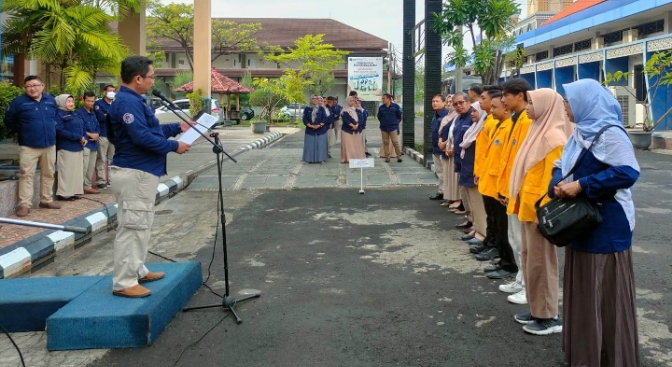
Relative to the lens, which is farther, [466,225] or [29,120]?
[29,120]

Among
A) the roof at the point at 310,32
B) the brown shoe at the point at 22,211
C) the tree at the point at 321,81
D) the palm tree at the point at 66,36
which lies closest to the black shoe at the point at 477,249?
the brown shoe at the point at 22,211

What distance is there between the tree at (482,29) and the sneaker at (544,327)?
6487 millimetres

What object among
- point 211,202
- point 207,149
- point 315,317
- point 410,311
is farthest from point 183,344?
point 207,149

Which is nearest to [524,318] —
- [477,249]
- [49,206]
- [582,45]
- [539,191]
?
[539,191]

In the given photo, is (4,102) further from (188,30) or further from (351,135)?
(188,30)

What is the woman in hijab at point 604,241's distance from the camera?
10.9 feet

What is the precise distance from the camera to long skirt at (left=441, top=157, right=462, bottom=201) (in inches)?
352

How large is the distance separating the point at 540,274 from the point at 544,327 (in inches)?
14.7

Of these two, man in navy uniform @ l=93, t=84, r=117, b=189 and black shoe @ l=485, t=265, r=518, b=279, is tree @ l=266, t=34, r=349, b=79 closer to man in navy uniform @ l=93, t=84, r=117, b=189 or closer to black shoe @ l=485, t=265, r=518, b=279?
→ man in navy uniform @ l=93, t=84, r=117, b=189

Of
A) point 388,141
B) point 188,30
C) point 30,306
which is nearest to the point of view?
point 30,306

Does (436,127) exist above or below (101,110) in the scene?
below

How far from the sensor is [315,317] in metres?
4.68

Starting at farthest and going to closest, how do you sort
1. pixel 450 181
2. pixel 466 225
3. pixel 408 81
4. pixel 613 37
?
1. pixel 613 37
2. pixel 408 81
3. pixel 450 181
4. pixel 466 225

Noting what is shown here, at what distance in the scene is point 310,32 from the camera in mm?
48812
